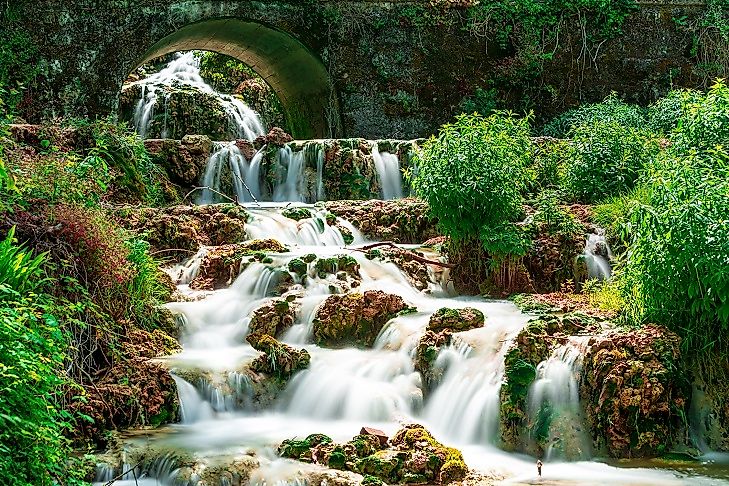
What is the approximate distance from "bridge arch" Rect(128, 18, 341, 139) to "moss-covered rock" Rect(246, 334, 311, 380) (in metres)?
8.88

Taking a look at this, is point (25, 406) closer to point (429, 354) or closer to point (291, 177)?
point (429, 354)

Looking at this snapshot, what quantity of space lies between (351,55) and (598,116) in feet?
15.6

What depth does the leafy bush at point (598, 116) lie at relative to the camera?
13.9m

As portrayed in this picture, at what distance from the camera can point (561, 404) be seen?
703 centimetres

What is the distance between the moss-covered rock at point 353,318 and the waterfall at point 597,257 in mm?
2411

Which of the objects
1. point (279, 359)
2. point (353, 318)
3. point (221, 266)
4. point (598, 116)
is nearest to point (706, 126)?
point (353, 318)

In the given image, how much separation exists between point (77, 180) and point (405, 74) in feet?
31.7

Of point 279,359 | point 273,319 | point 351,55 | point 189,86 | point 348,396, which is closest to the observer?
point 348,396

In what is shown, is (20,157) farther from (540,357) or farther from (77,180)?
(540,357)

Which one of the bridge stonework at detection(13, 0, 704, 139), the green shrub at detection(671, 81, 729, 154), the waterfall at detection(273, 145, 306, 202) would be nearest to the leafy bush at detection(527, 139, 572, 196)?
the green shrub at detection(671, 81, 729, 154)

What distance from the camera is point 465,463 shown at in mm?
6414

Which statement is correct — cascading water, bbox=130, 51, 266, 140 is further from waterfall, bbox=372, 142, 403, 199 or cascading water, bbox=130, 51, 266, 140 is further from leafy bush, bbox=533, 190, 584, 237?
leafy bush, bbox=533, 190, 584, 237

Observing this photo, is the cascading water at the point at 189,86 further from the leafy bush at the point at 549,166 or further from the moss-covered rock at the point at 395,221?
the leafy bush at the point at 549,166

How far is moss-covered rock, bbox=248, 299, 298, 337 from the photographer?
28.6 ft
